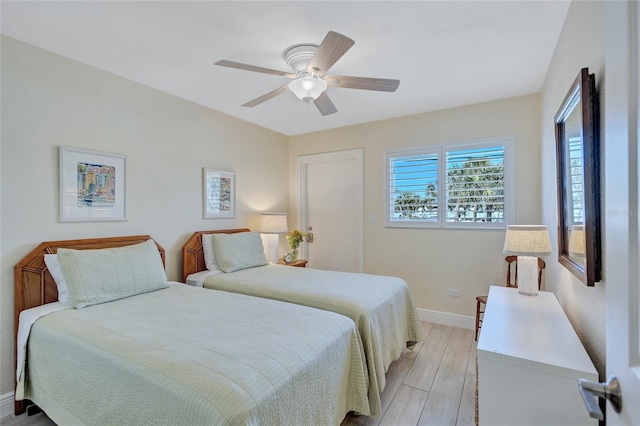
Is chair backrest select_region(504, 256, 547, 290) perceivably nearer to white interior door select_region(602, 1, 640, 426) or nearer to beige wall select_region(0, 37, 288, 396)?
white interior door select_region(602, 1, 640, 426)

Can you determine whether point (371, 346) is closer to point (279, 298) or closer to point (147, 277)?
point (279, 298)

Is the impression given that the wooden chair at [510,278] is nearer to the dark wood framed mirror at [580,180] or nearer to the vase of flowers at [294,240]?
the dark wood framed mirror at [580,180]

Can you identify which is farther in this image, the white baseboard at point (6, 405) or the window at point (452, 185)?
the window at point (452, 185)

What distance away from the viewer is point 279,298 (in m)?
2.38

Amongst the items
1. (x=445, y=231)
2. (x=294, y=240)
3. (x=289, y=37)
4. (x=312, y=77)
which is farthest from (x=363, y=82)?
(x=294, y=240)

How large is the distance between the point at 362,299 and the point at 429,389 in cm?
84

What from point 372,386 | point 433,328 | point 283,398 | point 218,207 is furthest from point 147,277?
point 433,328

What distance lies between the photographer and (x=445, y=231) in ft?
11.2

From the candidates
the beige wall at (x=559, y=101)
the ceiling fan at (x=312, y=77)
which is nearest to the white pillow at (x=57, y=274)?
the ceiling fan at (x=312, y=77)

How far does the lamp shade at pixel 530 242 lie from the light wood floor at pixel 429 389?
1082 mm

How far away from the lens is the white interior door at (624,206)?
1.96 feet

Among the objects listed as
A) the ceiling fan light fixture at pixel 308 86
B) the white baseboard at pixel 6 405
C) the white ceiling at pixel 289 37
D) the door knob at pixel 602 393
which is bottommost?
the white baseboard at pixel 6 405

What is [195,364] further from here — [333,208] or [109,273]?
[333,208]

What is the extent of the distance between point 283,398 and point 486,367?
2.74 ft
